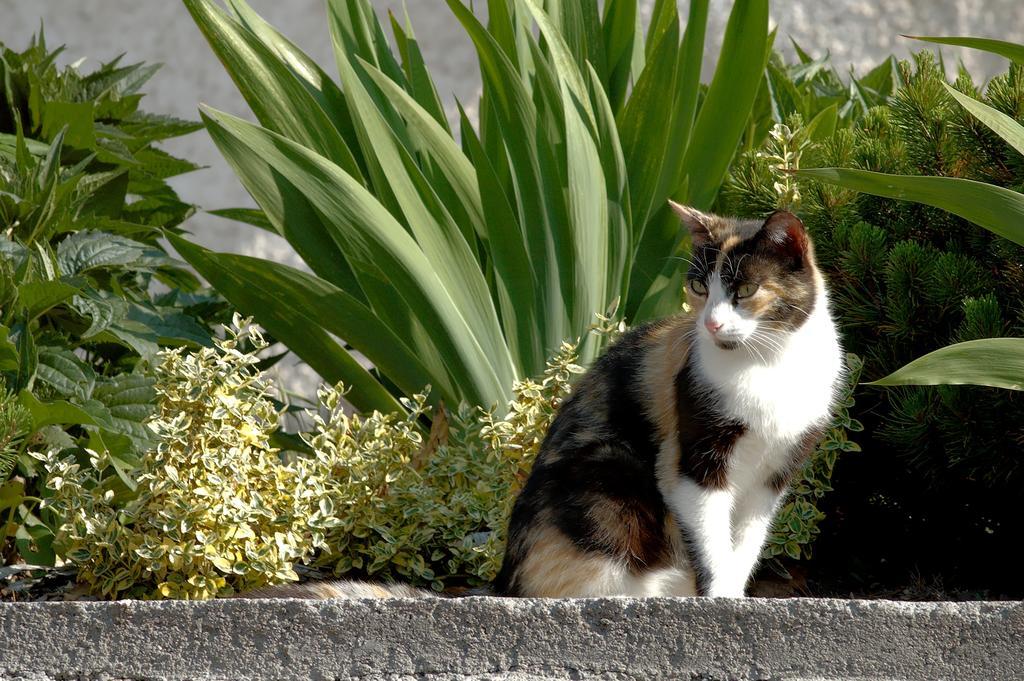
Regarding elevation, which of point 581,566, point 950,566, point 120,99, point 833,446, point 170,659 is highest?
point 120,99

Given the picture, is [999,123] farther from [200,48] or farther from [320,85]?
[200,48]

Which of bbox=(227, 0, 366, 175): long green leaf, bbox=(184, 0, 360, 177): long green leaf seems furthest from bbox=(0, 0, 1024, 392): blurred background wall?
bbox=(184, 0, 360, 177): long green leaf

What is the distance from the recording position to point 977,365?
1470 mm

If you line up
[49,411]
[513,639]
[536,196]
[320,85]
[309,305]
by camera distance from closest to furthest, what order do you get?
[513,639] < [49,411] < [309,305] < [536,196] < [320,85]

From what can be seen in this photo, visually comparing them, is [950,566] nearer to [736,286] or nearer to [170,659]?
[736,286]

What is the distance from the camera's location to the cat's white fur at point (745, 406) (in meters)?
1.62

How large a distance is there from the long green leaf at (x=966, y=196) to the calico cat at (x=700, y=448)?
16cm

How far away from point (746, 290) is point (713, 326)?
0.32 feet

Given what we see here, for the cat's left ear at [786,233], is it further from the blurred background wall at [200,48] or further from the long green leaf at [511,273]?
the blurred background wall at [200,48]

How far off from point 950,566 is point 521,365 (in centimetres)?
102

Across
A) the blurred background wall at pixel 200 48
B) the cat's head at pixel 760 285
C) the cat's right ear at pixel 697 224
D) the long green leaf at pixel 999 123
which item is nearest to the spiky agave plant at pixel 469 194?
the cat's right ear at pixel 697 224

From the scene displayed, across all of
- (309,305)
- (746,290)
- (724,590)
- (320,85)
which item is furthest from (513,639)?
(320,85)

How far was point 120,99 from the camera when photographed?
294 cm

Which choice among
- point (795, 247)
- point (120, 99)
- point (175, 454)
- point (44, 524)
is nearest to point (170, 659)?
point (175, 454)
